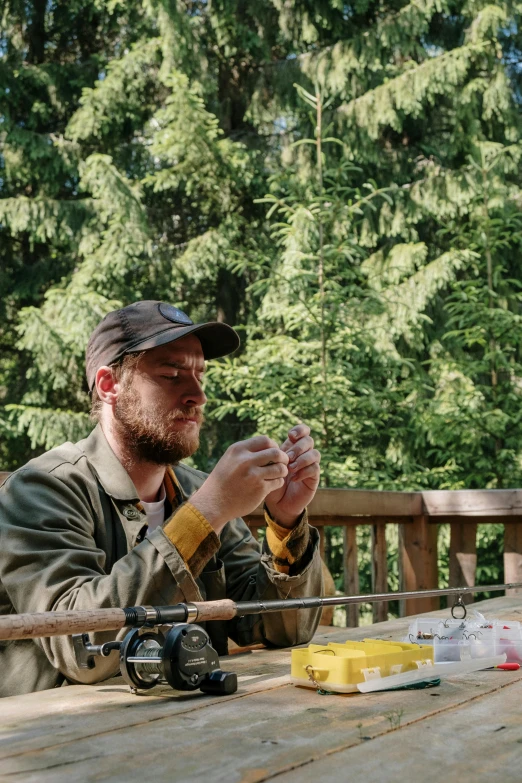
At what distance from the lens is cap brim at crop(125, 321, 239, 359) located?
2.08 m

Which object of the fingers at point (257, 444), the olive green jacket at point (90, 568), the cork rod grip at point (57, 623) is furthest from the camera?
the fingers at point (257, 444)

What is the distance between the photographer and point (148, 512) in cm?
220

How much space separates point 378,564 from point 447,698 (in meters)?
2.65

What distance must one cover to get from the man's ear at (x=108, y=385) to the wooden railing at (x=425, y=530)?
1.55 meters

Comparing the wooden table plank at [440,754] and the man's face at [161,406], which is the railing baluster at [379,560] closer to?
the man's face at [161,406]

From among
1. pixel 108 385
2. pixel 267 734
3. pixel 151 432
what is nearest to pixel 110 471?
pixel 151 432

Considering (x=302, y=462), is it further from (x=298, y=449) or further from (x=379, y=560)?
(x=379, y=560)

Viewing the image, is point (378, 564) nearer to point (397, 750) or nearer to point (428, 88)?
point (397, 750)

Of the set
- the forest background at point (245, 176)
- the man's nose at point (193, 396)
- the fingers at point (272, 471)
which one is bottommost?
the fingers at point (272, 471)

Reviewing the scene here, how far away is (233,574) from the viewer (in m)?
2.34

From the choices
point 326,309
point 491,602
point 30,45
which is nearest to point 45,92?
point 30,45

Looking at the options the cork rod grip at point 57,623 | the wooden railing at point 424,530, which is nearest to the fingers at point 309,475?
the cork rod grip at point 57,623

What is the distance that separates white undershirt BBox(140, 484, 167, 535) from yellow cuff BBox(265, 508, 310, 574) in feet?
0.94

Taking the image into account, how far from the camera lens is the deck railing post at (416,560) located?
4062 millimetres
